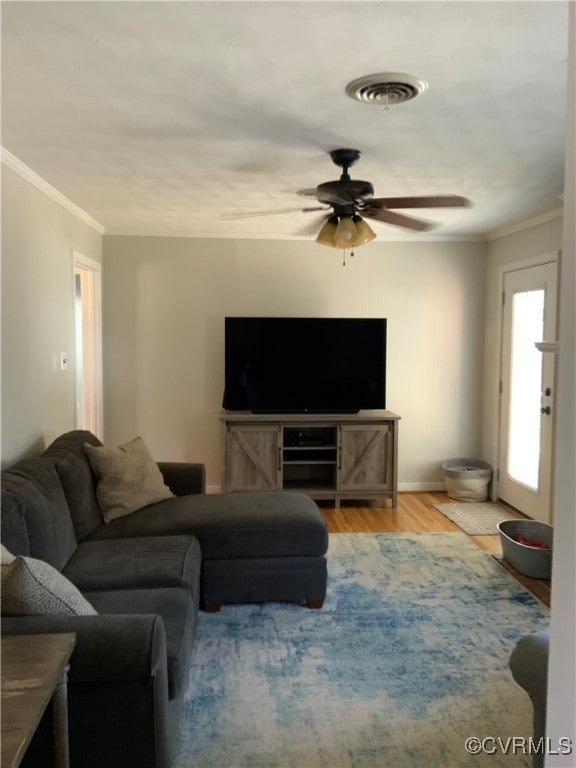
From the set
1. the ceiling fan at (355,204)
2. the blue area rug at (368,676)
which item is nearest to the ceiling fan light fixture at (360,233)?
the ceiling fan at (355,204)

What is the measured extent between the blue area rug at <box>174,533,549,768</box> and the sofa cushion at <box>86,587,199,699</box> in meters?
0.32

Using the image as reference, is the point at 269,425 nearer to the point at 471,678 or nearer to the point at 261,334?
the point at 261,334

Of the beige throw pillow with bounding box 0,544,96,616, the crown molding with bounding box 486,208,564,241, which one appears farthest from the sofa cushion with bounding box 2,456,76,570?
the crown molding with bounding box 486,208,564,241

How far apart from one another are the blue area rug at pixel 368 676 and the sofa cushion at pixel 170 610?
1.04ft

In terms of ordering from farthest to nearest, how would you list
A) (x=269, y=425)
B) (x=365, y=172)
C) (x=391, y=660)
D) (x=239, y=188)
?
(x=269, y=425) → (x=239, y=188) → (x=365, y=172) → (x=391, y=660)

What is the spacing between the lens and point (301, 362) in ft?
17.2

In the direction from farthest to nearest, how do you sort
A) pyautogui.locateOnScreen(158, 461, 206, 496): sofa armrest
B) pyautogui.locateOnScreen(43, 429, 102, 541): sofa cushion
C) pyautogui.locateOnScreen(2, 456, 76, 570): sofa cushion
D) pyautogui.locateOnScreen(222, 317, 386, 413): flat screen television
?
pyautogui.locateOnScreen(222, 317, 386, 413): flat screen television
pyautogui.locateOnScreen(158, 461, 206, 496): sofa armrest
pyautogui.locateOnScreen(43, 429, 102, 541): sofa cushion
pyautogui.locateOnScreen(2, 456, 76, 570): sofa cushion

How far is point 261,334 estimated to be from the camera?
5238 mm

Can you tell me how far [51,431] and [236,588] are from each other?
1624mm

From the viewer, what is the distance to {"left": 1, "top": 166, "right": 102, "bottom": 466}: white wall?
121 inches

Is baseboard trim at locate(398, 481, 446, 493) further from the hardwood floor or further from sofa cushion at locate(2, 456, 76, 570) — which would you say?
sofa cushion at locate(2, 456, 76, 570)

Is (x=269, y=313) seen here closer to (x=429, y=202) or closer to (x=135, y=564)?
(x=429, y=202)

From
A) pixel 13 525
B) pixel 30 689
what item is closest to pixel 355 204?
pixel 13 525

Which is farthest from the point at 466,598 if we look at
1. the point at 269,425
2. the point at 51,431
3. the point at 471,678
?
the point at 51,431
